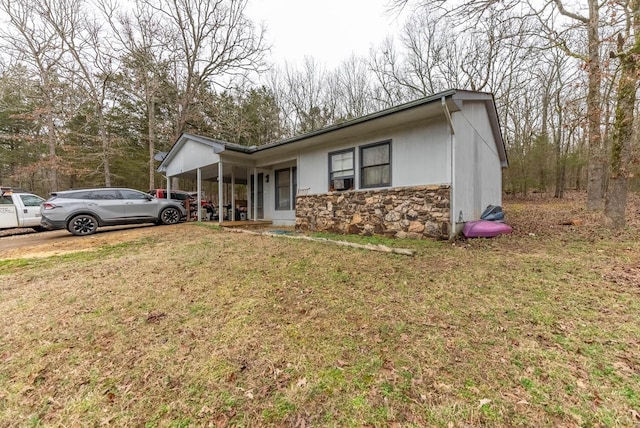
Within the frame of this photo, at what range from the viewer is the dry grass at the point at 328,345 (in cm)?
156

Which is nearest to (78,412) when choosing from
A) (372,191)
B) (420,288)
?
(420,288)

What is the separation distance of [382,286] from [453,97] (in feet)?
13.6

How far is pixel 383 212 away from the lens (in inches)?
262

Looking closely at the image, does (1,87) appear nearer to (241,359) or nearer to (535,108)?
(241,359)

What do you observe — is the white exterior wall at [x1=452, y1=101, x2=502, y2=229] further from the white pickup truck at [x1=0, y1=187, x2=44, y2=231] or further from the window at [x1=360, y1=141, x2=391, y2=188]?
the white pickup truck at [x1=0, y1=187, x2=44, y2=231]

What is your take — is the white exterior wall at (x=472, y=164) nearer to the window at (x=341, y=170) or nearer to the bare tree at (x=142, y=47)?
the window at (x=341, y=170)

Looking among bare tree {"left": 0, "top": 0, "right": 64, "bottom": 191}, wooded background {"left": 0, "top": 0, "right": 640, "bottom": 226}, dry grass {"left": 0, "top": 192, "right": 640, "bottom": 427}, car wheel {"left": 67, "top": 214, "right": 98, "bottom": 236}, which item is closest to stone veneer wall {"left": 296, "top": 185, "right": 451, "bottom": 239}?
dry grass {"left": 0, "top": 192, "right": 640, "bottom": 427}

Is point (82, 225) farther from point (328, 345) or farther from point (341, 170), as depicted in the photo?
point (328, 345)

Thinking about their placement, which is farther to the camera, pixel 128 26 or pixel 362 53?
pixel 362 53

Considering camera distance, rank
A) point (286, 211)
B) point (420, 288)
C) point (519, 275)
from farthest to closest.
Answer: point (286, 211) < point (519, 275) < point (420, 288)

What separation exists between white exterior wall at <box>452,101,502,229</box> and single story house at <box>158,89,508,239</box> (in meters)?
0.02

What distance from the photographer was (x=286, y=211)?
404 inches

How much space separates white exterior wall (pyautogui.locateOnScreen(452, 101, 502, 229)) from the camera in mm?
5996

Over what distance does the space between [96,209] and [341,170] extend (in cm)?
773
